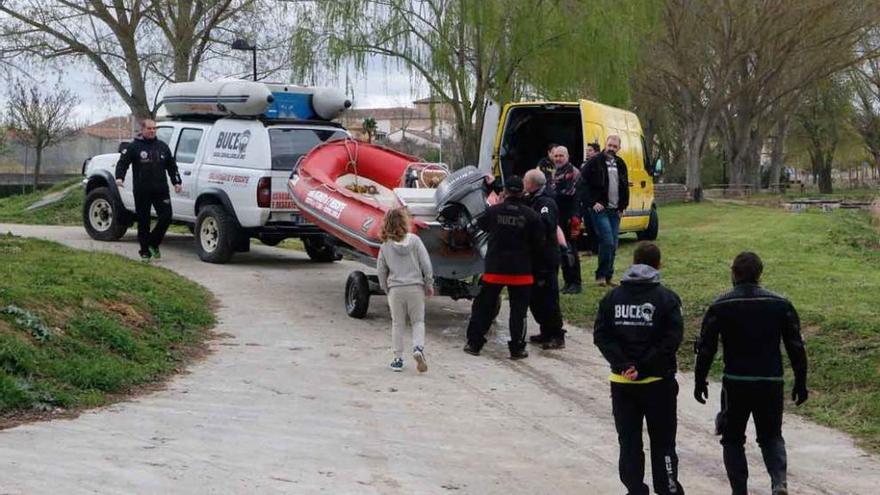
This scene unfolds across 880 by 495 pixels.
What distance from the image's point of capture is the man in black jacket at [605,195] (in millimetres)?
13875

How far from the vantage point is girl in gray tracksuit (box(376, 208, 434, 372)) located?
32.5 ft

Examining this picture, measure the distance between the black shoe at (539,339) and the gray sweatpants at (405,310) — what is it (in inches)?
66.0

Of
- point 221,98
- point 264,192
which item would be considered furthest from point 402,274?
point 221,98

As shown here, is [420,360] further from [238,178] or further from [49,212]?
[49,212]

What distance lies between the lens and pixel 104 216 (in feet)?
59.4

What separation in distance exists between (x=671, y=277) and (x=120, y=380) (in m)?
7.98

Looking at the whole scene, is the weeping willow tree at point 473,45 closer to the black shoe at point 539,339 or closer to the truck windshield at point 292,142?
the truck windshield at point 292,142

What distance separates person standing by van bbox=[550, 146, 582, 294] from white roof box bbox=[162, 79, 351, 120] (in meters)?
3.94

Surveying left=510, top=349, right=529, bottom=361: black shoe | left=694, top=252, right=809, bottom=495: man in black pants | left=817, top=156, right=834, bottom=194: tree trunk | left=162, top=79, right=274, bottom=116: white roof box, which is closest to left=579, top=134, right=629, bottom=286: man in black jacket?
left=510, top=349, right=529, bottom=361: black shoe

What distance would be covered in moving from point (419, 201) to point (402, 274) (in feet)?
7.76

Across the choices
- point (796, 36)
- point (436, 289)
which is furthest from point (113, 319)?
point (796, 36)

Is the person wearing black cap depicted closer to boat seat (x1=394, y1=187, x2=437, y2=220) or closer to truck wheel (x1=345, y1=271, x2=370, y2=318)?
boat seat (x1=394, y1=187, x2=437, y2=220)

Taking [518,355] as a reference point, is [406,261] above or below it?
above

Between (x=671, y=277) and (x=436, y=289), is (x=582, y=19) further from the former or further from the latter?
(x=436, y=289)
